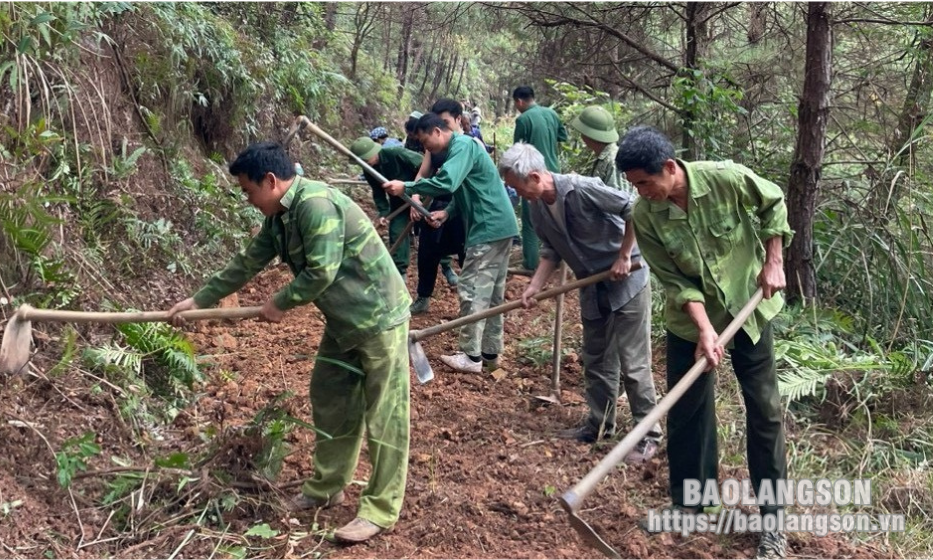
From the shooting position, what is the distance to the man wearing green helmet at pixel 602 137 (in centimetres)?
488

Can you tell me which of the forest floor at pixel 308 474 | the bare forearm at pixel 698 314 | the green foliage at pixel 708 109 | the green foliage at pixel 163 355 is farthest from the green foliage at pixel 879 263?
the green foliage at pixel 163 355

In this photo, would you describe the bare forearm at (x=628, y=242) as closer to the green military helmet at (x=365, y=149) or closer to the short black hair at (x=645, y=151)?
the short black hair at (x=645, y=151)

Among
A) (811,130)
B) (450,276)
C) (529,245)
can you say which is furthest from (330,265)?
(529,245)

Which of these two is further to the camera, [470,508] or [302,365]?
[302,365]

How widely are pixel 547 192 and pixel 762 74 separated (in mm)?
4732

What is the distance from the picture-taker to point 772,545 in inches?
131

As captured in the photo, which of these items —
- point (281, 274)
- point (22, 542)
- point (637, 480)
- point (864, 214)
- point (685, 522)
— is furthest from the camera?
point (281, 274)

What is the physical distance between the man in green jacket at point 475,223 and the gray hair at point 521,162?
1032 millimetres

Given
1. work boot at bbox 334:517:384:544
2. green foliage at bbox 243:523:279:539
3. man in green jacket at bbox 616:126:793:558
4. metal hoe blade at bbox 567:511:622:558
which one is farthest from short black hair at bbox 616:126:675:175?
green foliage at bbox 243:523:279:539

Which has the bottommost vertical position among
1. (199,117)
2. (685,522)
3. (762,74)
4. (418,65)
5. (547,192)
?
(685,522)

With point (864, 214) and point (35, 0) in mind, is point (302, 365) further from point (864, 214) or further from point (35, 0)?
point (864, 214)

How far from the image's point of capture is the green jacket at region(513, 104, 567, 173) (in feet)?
25.9

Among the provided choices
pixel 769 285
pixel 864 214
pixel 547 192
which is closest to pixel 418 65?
pixel 864 214

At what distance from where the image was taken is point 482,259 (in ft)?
17.6
